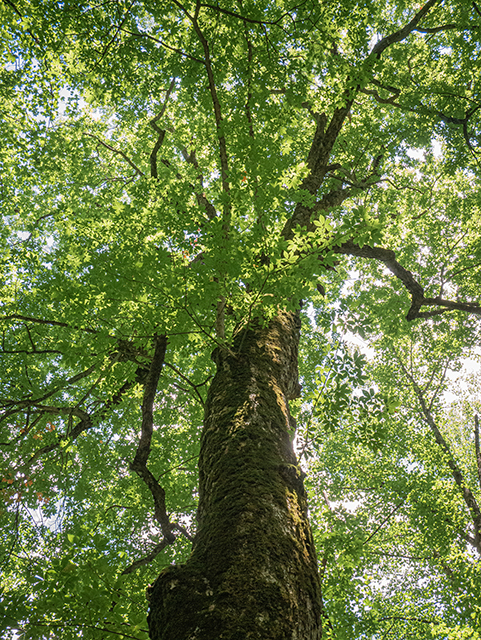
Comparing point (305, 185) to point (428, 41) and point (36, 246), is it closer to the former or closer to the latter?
point (428, 41)

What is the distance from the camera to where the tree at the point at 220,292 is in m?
1.95

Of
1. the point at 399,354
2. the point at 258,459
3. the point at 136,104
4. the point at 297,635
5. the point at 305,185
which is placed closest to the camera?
the point at 297,635

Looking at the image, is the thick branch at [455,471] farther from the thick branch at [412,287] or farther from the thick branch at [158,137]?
the thick branch at [158,137]

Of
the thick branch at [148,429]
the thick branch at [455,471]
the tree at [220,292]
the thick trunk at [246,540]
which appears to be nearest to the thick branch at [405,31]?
the tree at [220,292]

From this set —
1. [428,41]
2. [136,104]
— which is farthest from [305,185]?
[428,41]

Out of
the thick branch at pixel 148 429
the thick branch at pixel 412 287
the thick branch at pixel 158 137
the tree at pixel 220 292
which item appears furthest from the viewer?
the thick branch at pixel 412 287

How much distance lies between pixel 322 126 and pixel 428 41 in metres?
4.39

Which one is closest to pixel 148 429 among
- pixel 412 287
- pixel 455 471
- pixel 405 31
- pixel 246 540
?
pixel 246 540

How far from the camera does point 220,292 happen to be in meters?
3.02

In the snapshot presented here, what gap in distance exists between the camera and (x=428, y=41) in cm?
814

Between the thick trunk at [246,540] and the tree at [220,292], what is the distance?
0.04 feet

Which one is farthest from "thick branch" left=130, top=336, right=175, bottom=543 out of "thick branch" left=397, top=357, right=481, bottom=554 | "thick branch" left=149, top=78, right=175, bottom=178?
"thick branch" left=397, top=357, right=481, bottom=554

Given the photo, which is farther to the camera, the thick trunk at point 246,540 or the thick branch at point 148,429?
the thick branch at point 148,429

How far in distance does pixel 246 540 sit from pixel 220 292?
1.86 m
